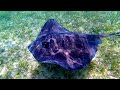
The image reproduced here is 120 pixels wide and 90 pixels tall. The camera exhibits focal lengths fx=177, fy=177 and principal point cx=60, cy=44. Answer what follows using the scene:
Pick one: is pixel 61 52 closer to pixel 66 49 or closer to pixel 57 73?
pixel 66 49

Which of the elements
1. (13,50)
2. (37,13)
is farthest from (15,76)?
(37,13)

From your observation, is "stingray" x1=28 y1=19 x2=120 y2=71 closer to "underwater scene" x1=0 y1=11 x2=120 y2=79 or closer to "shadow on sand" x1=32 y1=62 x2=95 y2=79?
Result: "underwater scene" x1=0 y1=11 x2=120 y2=79

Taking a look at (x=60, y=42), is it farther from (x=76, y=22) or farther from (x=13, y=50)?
(x=76, y=22)

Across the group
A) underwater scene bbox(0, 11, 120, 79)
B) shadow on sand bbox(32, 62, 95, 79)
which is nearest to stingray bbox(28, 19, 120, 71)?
underwater scene bbox(0, 11, 120, 79)

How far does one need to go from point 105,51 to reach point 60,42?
155 centimetres

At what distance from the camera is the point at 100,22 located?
7113 mm

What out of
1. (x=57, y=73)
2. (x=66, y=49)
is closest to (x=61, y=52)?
(x=66, y=49)

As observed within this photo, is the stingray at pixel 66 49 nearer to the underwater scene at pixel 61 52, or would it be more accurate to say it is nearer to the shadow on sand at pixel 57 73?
the underwater scene at pixel 61 52

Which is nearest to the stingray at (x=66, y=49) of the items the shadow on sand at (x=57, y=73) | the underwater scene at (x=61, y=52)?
the underwater scene at (x=61, y=52)

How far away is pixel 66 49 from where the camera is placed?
405 cm

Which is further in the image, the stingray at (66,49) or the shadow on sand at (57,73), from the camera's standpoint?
the shadow on sand at (57,73)

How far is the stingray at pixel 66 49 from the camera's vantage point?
12.1 feet
